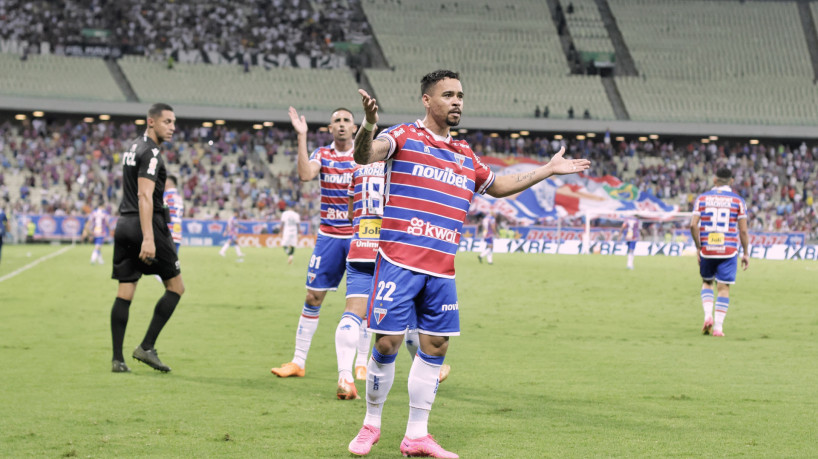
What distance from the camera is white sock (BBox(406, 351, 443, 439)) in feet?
19.6

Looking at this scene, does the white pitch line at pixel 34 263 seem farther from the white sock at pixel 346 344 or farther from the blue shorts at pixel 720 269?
the white sock at pixel 346 344

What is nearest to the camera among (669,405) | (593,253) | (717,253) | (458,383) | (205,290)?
(669,405)

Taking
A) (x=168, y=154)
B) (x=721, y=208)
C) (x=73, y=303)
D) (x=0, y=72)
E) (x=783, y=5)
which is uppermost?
(x=783, y=5)

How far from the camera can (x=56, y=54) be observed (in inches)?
2217

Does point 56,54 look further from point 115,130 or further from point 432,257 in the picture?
point 432,257

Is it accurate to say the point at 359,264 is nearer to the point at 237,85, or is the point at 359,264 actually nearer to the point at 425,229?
the point at 425,229

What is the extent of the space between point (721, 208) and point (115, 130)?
49.7 m

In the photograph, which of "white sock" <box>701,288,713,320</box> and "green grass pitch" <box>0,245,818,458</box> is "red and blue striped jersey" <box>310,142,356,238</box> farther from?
"white sock" <box>701,288,713,320</box>

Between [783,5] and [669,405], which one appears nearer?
[669,405]

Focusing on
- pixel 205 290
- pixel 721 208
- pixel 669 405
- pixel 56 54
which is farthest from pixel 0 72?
pixel 669 405

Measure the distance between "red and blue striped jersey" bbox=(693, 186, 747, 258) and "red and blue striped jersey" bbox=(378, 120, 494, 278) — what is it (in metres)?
Answer: 8.89

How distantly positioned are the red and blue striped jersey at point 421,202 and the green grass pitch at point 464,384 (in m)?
1.32

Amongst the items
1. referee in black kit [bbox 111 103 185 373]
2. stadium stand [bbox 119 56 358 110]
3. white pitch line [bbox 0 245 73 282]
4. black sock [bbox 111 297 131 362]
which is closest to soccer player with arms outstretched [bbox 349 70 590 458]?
referee in black kit [bbox 111 103 185 373]

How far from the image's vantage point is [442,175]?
6062mm
